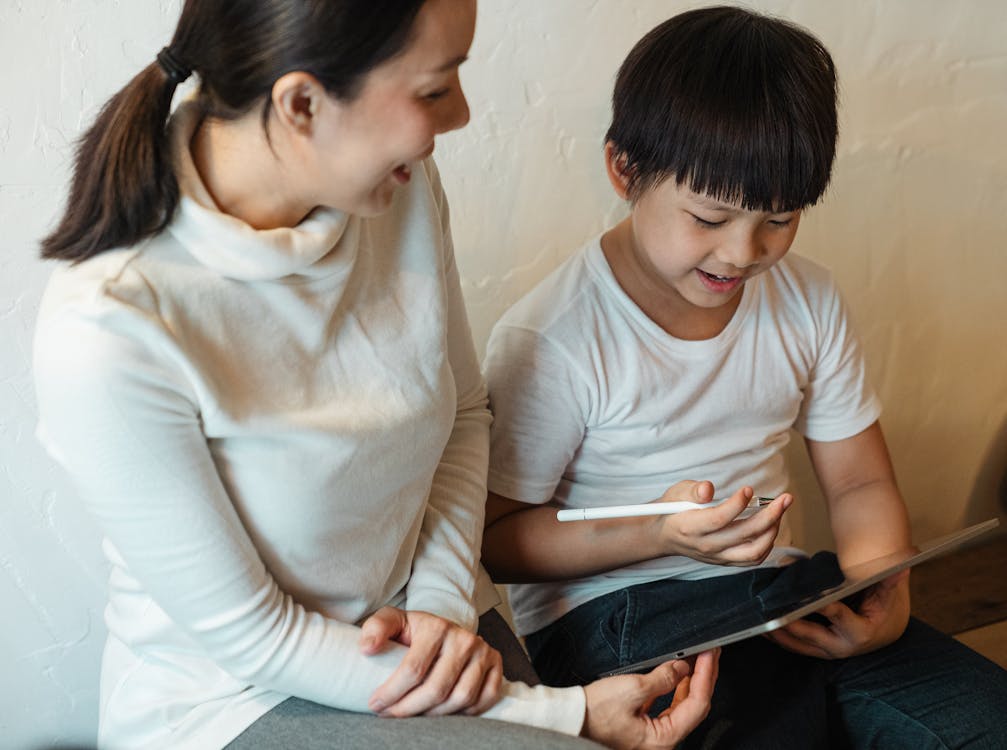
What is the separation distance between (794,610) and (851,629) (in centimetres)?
18

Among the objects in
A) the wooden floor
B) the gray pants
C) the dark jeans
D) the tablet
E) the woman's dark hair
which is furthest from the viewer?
the wooden floor

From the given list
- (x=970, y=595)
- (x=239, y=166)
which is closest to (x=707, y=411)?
(x=239, y=166)

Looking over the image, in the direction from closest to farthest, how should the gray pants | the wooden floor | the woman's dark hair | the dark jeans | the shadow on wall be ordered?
1. the woman's dark hair
2. the gray pants
3. the dark jeans
4. the wooden floor
5. the shadow on wall

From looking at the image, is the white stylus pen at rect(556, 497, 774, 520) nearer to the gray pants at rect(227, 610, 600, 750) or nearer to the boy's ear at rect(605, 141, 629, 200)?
the gray pants at rect(227, 610, 600, 750)

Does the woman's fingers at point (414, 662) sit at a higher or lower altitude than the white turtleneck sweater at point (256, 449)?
lower

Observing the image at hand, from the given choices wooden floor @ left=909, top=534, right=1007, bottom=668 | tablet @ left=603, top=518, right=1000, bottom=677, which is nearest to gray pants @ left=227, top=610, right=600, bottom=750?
tablet @ left=603, top=518, right=1000, bottom=677

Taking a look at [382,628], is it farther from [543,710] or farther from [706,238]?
[706,238]

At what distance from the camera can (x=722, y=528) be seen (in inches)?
38.5

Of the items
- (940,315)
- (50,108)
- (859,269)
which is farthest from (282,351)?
(940,315)

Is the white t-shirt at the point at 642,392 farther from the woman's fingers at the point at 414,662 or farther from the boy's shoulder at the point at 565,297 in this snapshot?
the woman's fingers at the point at 414,662

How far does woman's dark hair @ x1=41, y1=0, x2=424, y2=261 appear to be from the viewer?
715mm

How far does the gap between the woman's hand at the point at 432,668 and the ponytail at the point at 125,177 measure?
35cm

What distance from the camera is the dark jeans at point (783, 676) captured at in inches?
40.7

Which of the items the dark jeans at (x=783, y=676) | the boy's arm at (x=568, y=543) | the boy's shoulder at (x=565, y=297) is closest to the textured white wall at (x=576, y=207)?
the boy's shoulder at (x=565, y=297)
